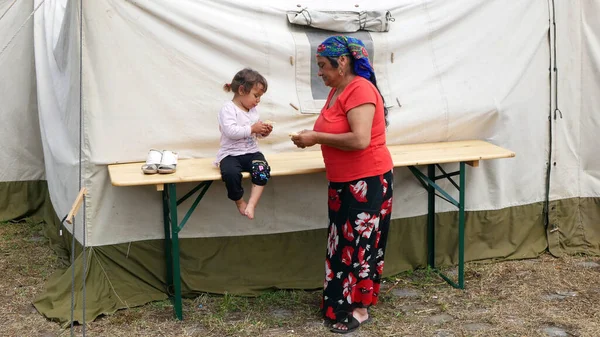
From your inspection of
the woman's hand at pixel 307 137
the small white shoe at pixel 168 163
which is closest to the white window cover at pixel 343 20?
the woman's hand at pixel 307 137

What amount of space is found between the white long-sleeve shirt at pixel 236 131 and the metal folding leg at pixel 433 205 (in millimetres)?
1136

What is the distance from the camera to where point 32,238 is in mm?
6246

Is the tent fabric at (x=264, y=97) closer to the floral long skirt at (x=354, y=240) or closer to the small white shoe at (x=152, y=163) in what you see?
the small white shoe at (x=152, y=163)

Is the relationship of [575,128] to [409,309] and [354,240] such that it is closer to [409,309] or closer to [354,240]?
[409,309]

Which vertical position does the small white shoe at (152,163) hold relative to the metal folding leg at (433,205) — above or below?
above

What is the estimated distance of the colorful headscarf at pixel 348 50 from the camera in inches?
163

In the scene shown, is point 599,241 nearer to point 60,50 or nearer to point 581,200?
point 581,200

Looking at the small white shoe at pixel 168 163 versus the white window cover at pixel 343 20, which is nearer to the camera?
the small white shoe at pixel 168 163

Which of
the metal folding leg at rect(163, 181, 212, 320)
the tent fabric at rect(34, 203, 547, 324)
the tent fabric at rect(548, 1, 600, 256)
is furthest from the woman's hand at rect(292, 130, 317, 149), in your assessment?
the tent fabric at rect(548, 1, 600, 256)

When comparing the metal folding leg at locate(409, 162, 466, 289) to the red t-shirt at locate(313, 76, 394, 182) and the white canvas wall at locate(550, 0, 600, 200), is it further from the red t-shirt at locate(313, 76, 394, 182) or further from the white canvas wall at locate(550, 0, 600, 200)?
the white canvas wall at locate(550, 0, 600, 200)

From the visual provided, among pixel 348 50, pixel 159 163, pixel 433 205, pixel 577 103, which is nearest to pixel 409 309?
pixel 433 205

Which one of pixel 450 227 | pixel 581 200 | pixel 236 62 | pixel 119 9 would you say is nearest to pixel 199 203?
pixel 236 62

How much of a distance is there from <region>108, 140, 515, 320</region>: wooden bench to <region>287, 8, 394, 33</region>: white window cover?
2.68ft

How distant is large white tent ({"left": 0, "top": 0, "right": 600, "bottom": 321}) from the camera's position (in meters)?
4.59
